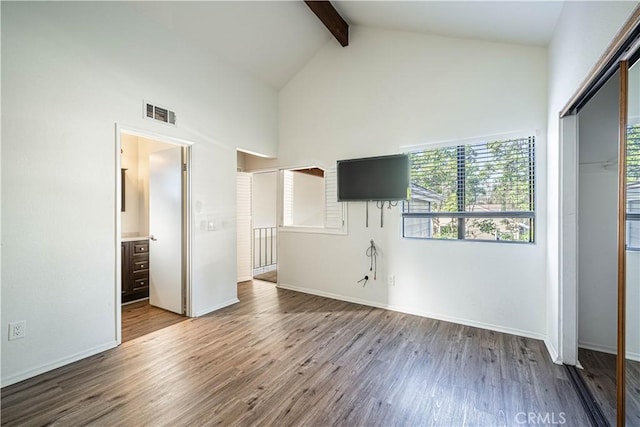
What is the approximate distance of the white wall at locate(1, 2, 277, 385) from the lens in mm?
2158

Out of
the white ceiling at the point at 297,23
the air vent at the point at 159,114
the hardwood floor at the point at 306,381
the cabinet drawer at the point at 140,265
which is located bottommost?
the hardwood floor at the point at 306,381

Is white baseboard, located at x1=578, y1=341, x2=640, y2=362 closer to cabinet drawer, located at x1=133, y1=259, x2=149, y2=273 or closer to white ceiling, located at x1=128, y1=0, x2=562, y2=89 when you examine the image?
white ceiling, located at x1=128, y1=0, x2=562, y2=89

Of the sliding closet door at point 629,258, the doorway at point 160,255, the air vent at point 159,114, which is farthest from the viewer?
the doorway at point 160,255

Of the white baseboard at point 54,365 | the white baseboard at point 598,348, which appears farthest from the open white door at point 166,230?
the white baseboard at point 598,348

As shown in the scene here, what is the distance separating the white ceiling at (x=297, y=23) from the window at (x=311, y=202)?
5.73 feet

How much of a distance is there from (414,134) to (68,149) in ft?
11.8

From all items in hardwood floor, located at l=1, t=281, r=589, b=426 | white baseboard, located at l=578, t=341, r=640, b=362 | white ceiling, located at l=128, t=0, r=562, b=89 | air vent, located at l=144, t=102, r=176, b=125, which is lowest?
hardwood floor, located at l=1, t=281, r=589, b=426

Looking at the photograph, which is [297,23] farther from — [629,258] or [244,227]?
[629,258]

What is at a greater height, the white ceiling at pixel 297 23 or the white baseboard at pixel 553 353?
the white ceiling at pixel 297 23

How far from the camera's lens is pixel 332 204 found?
4.23 m

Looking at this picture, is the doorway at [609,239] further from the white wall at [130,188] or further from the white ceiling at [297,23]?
the white wall at [130,188]

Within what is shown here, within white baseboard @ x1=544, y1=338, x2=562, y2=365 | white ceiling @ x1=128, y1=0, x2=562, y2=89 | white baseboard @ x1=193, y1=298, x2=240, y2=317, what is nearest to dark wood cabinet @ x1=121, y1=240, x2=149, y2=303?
white baseboard @ x1=193, y1=298, x2=240, y2=317

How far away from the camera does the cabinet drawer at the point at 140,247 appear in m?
4.13

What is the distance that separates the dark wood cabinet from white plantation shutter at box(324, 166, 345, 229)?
2819mm
